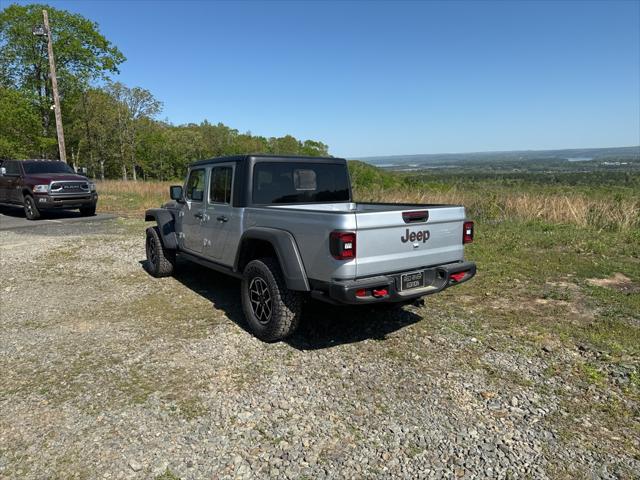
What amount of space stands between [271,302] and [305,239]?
31.1 inches

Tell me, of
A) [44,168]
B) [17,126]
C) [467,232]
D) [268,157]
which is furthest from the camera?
[17,126]

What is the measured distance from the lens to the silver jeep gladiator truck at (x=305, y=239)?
3609 mm

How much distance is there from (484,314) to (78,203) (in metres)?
13.2

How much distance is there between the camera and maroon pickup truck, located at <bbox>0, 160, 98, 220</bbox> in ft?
43.9

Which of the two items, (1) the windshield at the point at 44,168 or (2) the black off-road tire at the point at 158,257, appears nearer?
(2) the black off-road tire at the point at 158,257

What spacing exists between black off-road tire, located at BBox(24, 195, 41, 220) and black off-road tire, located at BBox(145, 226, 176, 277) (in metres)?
9.10

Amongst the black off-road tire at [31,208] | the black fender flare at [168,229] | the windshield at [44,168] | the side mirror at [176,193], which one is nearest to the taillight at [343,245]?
the side mirror at [176,193]

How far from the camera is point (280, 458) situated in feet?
8.55

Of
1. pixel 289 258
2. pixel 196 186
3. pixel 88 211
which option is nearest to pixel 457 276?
pixel 289 258

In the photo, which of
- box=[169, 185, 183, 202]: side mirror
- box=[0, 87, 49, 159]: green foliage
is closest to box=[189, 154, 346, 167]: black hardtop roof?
box=[169, 185, 183, 202]: side mirror

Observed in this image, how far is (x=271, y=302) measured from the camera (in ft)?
13.8

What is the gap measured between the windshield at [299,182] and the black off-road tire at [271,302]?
861 millimetres

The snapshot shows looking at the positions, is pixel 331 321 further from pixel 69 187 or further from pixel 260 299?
pixel 69 187

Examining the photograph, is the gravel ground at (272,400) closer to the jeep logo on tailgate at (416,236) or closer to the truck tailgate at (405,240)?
the truck tailgate at (405,240)
